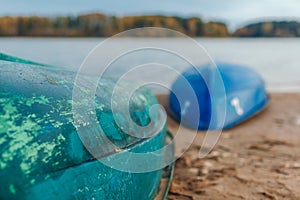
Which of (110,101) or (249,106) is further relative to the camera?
(249,106)

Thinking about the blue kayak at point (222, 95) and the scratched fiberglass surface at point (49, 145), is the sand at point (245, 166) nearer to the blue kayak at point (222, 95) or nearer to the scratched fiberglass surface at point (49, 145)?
the blue kayak at point (222, 95)

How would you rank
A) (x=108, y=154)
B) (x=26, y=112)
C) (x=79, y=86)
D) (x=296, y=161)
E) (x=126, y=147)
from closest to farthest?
(x=26, y=112) < (x=108, y=154) < (x=126, y=147) < (x=79, y=86) < (x=296, y=161)

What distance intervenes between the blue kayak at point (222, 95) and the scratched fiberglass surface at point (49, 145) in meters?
2.43

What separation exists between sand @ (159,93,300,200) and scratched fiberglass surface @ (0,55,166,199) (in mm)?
786

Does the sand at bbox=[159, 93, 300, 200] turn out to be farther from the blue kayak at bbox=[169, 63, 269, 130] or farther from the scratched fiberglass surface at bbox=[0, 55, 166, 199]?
the scratched fiberglass surface at bbox=[0, 55, 166, 199]

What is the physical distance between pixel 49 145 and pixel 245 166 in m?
2.07

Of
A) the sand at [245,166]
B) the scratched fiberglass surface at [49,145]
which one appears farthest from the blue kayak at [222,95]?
the scratched fiberglass surface at [49,145]

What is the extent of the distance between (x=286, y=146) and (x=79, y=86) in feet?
8.47

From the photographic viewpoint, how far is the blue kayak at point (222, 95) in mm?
4223

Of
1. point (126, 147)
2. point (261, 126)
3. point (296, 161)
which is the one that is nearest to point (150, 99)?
point (126, 147)

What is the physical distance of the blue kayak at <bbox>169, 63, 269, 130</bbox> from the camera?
4.22 m

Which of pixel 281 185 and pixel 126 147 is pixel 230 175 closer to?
pixel 281 185

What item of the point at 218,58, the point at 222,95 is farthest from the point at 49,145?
the point at 218,58

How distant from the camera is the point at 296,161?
9.76 ft
